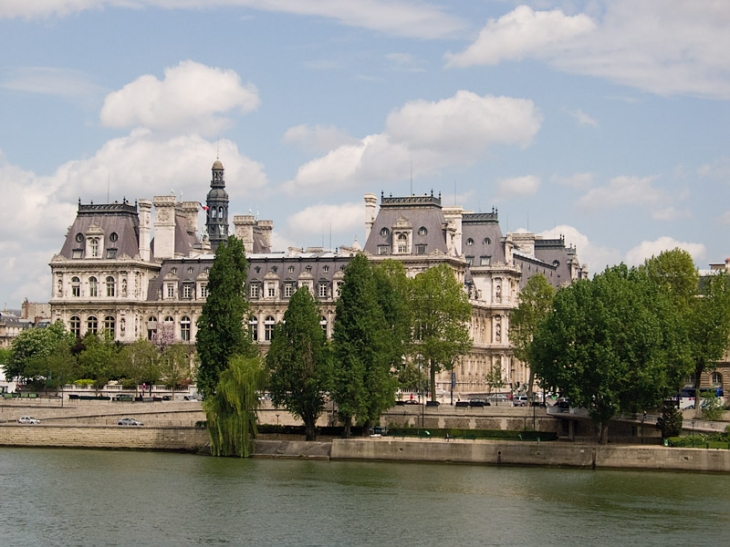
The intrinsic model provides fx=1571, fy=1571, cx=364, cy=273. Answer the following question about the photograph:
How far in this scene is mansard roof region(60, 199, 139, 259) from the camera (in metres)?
156

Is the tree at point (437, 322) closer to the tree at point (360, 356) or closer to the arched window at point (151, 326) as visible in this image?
the tree at point (360, 356)

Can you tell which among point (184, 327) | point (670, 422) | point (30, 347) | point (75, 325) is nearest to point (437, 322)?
point (184, 327)

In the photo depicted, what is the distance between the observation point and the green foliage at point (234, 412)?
329ft

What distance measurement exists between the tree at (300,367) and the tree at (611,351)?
14.5 metres

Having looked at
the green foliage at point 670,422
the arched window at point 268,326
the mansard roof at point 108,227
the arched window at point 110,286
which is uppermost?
the mansard roof at point 108,227

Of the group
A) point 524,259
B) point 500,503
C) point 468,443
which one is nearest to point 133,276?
point 524,259

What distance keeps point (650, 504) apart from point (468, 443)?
1920cm

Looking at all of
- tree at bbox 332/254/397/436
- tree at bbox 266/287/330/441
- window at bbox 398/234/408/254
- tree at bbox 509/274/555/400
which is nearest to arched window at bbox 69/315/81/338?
window at bbox 398/234/408/254

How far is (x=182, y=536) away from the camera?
7081 cm

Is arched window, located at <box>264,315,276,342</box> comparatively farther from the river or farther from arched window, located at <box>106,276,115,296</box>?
the river

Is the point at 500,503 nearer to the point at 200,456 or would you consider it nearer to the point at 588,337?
the point at 588,337

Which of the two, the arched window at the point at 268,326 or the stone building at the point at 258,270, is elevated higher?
the stone building at the point at 258,270

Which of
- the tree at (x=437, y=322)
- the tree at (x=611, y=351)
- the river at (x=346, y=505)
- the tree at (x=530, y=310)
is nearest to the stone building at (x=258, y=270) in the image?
the tree at (x=530, y=310)

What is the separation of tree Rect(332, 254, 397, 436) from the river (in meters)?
5.45
